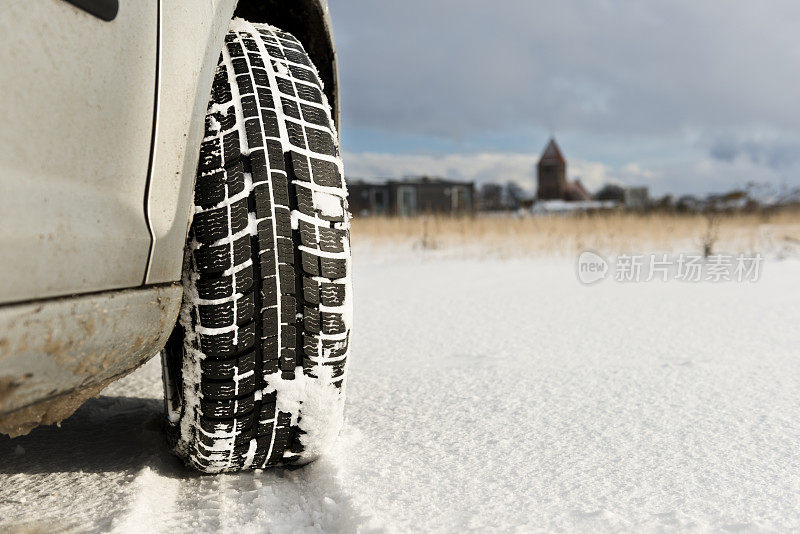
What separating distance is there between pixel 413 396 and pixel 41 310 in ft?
3.83

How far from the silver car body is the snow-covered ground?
37 centimetres

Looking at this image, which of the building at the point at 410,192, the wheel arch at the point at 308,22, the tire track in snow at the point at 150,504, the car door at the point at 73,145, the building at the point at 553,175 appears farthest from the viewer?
the building at the point at 553,175

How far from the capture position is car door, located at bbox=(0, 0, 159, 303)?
0.70 meters

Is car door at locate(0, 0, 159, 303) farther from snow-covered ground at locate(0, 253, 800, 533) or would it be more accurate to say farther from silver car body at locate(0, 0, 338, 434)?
snow-covered ground at locate(0, 253, 800, 533)

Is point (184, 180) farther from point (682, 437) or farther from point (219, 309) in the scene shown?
point (682, 437)

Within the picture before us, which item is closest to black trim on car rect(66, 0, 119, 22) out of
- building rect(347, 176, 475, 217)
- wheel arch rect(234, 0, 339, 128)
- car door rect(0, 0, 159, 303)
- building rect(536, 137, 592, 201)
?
car door rect(0, 0, 159, 303)

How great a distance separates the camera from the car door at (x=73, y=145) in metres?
0.70

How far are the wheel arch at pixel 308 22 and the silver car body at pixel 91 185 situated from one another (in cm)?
55

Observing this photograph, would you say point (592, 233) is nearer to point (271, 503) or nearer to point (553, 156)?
point (271, 503)

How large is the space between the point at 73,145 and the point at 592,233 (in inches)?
312

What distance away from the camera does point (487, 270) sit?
5590 millimetres

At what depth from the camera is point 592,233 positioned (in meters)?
8.09

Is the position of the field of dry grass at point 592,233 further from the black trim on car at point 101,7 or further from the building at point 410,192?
the building at point 410,192

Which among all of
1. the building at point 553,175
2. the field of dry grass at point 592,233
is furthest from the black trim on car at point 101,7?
the building at point 553,175
